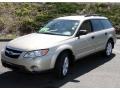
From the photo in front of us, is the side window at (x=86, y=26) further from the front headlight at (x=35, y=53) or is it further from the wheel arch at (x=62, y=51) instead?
the front headlight at (x=35, y=53)

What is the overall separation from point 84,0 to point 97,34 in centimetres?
1338

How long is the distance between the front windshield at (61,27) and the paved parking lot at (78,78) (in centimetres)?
121

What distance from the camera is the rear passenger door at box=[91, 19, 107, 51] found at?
30.7 feet

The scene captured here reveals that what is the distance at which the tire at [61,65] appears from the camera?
7530 mm

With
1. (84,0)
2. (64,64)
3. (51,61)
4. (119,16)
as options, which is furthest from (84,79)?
(84,0)

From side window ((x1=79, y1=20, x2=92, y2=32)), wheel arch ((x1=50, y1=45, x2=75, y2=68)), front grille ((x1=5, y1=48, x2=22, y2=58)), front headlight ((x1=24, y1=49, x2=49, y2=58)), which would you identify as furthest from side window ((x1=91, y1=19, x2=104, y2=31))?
front grille ((x1=5, y1=48, x2=22, y2=58))

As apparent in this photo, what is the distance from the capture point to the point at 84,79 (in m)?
7.80

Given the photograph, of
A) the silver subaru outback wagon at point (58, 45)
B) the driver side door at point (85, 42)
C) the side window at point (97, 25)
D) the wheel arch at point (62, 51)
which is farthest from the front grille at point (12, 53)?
the side window at point (97, 25)

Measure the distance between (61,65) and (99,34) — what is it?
2.44 meters

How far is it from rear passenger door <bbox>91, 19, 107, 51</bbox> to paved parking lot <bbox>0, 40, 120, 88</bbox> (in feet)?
2.18

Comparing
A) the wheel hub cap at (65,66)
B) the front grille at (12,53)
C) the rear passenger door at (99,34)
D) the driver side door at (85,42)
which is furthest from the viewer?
the rear passenger door at (99,34)

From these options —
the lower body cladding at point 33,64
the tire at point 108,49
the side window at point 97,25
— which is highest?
the side window at point 97,25

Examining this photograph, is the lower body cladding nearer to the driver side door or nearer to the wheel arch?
the wheel arch

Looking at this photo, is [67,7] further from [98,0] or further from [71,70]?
[71,70]
